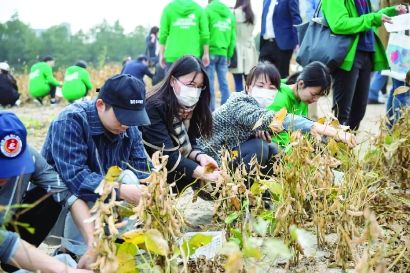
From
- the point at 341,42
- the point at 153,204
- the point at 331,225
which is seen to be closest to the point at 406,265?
the point at 331,225

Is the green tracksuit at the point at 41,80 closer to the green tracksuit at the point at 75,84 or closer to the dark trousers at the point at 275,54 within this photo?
the green tracksuit at the point at 75,84

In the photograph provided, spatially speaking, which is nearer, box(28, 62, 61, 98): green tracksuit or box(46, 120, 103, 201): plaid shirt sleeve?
box(46, 120, 103, 201): plaid shirt sleeve

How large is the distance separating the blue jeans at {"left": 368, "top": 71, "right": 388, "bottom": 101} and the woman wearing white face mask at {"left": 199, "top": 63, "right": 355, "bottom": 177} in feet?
13.9

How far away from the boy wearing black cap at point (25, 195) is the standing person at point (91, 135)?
2.2 inches

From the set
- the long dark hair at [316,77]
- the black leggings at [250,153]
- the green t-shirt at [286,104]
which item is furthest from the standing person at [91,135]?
the long dark hair at [316,77]

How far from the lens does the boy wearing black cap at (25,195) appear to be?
156 centimetres

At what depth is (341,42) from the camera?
11.6 feet

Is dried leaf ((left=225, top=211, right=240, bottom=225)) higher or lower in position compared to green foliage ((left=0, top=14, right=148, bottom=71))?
higher

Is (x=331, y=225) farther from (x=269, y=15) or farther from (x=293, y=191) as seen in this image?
(x=269, y=15)

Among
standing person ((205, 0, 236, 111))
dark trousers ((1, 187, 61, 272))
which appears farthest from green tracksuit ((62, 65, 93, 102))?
dark trousers ((1, 187, 61, 272))

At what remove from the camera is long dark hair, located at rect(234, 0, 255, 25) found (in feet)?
18.7

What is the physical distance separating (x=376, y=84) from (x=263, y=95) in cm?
470

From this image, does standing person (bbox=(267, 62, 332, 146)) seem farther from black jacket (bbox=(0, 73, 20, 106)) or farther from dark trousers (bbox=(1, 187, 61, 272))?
black jacket (bbox=(0, 73, 20, 106))

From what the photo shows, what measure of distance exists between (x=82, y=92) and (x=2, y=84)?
1.73 meters
